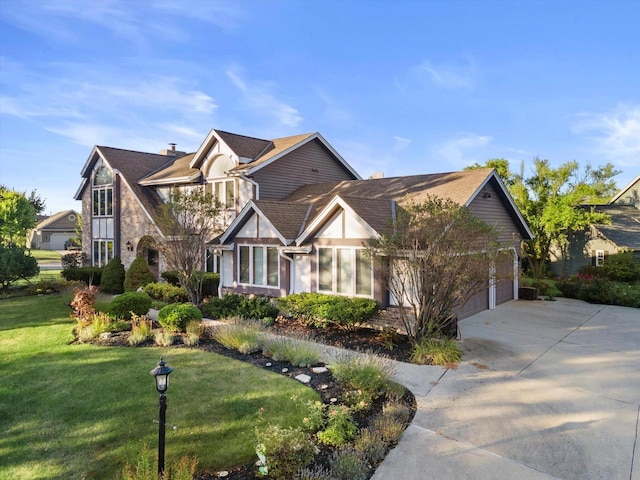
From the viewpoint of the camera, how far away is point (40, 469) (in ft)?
17.2

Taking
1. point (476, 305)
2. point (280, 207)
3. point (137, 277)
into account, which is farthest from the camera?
point (137, 277)

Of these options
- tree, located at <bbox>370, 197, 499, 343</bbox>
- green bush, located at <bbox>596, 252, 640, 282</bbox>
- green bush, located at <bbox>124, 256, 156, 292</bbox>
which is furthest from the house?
green bush, located at <bbox>596, 252, 640, 282</bbox>

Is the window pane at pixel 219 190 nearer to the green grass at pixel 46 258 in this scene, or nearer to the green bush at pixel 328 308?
the green bush at pixel 328 308

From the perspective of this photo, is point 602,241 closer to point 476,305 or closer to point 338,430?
point 476,305

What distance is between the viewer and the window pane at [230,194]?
1989 centimetres

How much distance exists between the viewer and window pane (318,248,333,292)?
45.0 feet

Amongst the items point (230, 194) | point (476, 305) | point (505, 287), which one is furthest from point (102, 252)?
point (505, 287)

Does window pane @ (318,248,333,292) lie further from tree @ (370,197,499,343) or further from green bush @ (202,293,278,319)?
tree @ (370,197,499,343)

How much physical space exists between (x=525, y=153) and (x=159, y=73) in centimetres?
2467

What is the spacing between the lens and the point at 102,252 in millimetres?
25516

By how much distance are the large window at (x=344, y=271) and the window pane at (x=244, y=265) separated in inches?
142

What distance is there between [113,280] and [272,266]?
10.6 m

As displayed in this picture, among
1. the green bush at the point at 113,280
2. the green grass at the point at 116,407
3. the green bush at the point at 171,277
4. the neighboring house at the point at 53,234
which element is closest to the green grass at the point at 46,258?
the neighboring house at the point at 53,234

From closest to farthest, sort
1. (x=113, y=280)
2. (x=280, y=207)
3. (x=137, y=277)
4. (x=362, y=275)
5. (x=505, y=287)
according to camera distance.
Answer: (x=362, y=275)
(x=280, y=207)
(x=505, y=287)
(x=137, y=277)
(x=113, y=280)
